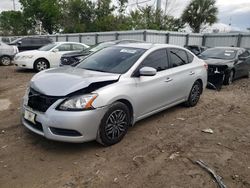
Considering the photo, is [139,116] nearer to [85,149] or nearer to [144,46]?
[85,149]

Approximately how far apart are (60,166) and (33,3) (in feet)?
166

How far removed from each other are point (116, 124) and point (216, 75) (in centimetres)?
588

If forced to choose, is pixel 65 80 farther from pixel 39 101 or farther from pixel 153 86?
pixel 153 86

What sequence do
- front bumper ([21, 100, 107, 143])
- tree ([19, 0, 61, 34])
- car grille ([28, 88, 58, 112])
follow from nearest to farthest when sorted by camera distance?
front bumper ([21, 100, 107, 143])
car grille ([28, 88, 58, 112])
tree ([19, 0, 61, 34])

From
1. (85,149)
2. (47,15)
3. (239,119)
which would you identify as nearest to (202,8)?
(47,15)

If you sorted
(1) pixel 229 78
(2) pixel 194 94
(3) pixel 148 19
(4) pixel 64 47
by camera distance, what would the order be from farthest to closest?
(3) pixel 148 19 → (4) pixel 64 47 → (1) pixel 229 78 → (2) pixel 194 94

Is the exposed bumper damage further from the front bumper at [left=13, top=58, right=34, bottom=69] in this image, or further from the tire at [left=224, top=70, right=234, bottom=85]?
the front bumper at [left=13, top=58, right=34, bottom=69]

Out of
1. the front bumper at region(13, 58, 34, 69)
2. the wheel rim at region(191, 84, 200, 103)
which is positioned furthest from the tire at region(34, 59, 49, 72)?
the wheel rim at region(191, 84, 200, 103)

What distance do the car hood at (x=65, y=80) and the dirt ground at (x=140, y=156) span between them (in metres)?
0.89

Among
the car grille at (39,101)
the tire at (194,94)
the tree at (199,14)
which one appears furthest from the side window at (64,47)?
the tree at (199,14)

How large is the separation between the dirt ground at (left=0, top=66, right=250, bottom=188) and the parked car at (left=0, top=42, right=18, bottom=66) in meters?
9.24

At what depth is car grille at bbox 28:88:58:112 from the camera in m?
3.42

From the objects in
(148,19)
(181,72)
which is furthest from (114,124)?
(148,19)

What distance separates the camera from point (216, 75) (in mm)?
8516
